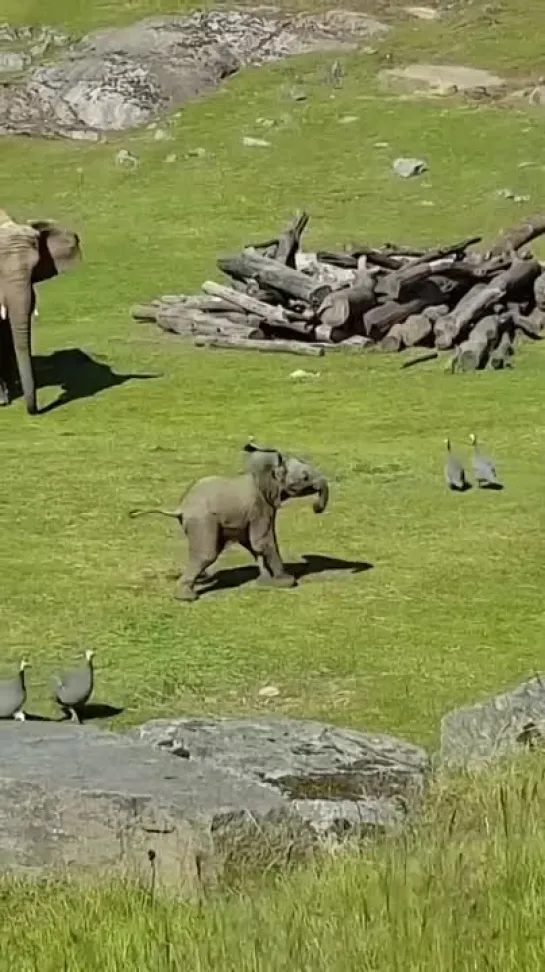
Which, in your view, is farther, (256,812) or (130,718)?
(130,718)

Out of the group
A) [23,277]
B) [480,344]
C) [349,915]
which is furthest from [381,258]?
→ [349,915]

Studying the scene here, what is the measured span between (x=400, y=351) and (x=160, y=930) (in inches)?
790

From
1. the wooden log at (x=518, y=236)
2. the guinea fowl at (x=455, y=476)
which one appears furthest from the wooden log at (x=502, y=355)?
the guinea fowl at (x=455, y=476)

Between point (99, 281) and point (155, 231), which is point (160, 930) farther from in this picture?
point (155, 231)

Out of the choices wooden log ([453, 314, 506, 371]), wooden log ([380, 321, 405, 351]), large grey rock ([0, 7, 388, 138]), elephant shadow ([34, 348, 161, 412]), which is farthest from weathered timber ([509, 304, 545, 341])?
large grey rock ([0, 7, 388, 138])

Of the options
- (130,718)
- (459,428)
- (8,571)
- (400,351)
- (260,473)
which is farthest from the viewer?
(400,351)

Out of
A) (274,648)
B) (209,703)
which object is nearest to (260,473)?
(274,648)

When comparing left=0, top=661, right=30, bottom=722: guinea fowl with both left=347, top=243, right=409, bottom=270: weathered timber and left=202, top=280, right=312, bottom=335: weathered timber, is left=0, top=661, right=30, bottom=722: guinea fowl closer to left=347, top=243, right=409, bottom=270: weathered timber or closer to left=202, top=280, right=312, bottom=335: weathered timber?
left=202, top=280, right=312, bottom=335: weathered timber

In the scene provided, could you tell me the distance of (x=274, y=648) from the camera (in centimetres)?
1421

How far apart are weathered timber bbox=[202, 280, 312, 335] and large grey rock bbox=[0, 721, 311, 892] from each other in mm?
18344

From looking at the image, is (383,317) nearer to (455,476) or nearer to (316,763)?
(455,476)

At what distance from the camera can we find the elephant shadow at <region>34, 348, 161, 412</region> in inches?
974

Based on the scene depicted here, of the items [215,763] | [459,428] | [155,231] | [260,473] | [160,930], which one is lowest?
[155,231]

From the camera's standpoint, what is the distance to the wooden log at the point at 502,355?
25.4m
